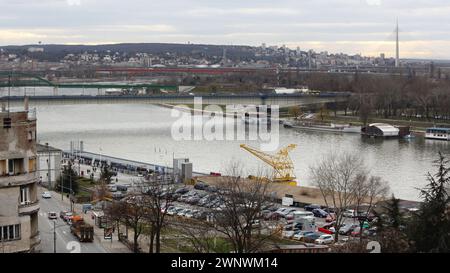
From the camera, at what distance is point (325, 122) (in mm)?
16328

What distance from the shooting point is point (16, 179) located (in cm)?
306

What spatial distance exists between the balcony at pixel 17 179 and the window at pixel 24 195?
3cm

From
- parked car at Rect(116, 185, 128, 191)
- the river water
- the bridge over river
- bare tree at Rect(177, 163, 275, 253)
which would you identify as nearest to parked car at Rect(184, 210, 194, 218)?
bare tree at Rect(177, 163, 275, 253)

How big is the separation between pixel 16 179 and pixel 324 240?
2634 mm

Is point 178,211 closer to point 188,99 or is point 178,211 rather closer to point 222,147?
point 222,147

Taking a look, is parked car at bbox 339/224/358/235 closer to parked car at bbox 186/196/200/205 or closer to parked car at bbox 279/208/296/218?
parked car at bbox 279/208/296/218

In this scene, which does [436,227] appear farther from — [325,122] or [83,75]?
[83,75]

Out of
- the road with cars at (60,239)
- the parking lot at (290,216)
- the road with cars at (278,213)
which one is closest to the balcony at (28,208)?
the road with cars at (60,239)

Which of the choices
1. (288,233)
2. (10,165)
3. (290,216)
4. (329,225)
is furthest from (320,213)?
(10,165)

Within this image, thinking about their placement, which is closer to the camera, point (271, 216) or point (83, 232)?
point (83, 232)

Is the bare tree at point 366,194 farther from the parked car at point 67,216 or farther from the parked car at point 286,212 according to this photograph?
the parked car at point 67,216

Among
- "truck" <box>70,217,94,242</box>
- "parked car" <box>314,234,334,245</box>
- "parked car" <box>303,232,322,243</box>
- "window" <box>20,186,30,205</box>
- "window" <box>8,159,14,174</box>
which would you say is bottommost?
"parked car" <box>303,232,322,243</box>

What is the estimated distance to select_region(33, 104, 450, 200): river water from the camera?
30.6 ft
